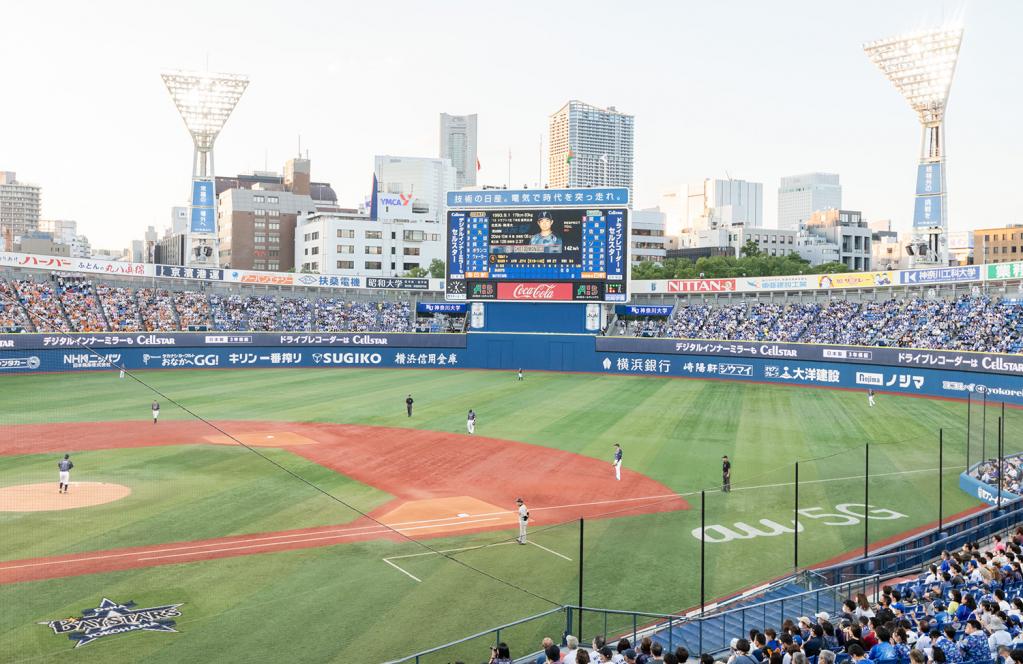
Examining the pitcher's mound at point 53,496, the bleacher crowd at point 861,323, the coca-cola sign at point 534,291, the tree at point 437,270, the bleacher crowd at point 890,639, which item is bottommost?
the pitcher's mound at point 53,496

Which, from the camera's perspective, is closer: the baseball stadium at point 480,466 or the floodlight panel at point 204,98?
the baseball stadium at point 480,466

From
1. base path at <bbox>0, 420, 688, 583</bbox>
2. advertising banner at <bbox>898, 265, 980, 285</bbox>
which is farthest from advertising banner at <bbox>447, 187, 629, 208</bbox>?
base path at <bbox>0, 420, 688, 583</bbox>

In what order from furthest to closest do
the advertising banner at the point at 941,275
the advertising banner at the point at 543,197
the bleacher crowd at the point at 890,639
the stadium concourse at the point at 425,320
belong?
the advertising banner at the point at 543,197, the advertising banner at the point at 941,275, the stadium concourse at the point at 425,320, the bleacher crowd at the point at 890,639

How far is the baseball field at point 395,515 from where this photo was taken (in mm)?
15797

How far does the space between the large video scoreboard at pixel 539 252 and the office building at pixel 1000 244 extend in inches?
5374

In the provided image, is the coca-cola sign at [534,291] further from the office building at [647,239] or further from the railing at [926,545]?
the office building at [647,239]

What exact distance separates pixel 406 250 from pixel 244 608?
121803 millimetres

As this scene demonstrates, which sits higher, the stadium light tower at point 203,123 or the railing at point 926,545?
the stadium light tower at point 203,123

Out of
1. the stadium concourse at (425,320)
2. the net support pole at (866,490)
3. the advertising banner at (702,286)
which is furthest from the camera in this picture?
the advertising banner at (702,286)

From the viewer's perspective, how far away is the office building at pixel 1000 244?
533 ft

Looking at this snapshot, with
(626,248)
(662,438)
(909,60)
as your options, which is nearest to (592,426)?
(662,438)

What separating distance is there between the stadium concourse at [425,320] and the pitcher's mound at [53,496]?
37.8 m

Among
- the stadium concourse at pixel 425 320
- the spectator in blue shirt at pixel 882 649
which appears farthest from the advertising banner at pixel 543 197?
the spectator in blue shirt at pixel 882 649

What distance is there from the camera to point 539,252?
6247 centimetres
